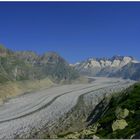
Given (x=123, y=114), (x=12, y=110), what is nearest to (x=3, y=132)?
(x=123, y=114)

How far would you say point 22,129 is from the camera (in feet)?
324

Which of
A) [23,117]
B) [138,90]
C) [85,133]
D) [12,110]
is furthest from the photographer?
[12,110]

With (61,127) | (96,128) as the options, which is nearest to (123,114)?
(96,128)

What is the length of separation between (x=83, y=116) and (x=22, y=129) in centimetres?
2303

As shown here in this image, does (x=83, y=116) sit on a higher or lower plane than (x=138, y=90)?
lower

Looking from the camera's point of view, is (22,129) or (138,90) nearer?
(138,90)

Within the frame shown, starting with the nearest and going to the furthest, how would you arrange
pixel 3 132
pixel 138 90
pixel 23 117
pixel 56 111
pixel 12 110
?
1. pixel 138 90
2. pixel 3 132
3. pixel 23 117
4. pixel 56 111
5. pixel 12 110

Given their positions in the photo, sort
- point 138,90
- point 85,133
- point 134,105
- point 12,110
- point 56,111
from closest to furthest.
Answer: point 85,133 < point 134,105 < point 138,90 < point 56,111 < point 12,110

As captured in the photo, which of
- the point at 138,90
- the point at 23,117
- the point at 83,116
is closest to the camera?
the point at 138,90

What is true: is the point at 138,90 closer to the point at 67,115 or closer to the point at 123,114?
the point at 123,114

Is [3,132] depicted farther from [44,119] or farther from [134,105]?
[134,105]

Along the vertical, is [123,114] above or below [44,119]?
above

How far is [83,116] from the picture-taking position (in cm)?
11644

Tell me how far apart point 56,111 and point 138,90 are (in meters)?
55.4
